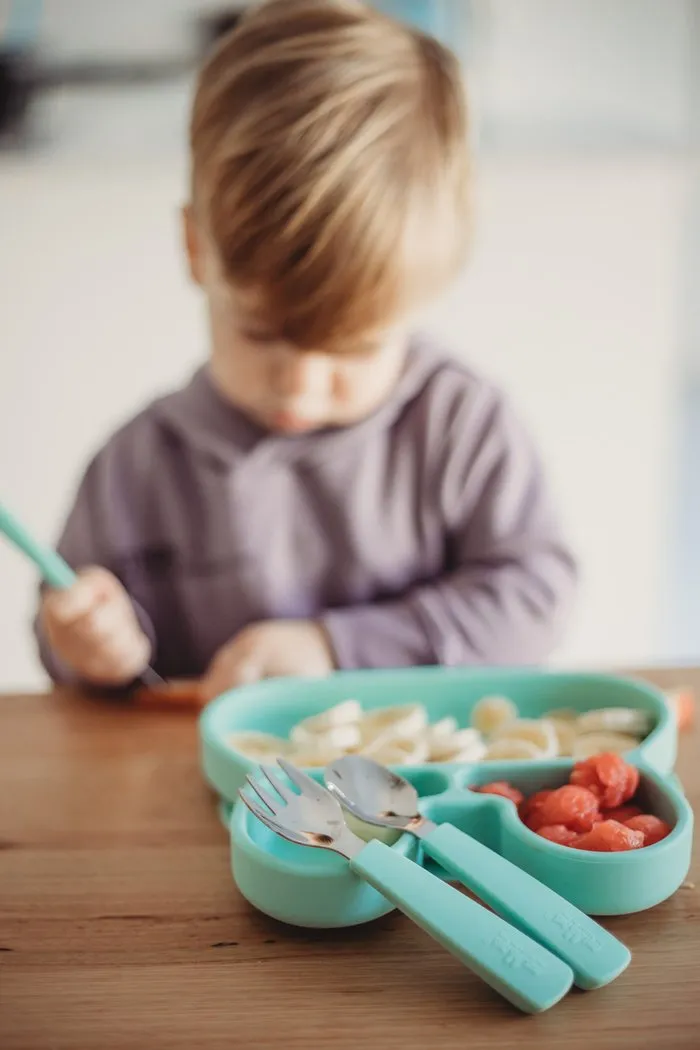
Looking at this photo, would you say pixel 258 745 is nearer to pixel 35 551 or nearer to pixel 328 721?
pixel 328 721

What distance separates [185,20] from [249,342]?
69 centimetres

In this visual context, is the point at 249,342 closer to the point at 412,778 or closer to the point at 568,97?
the point at 412,778

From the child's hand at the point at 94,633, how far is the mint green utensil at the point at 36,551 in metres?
0.02

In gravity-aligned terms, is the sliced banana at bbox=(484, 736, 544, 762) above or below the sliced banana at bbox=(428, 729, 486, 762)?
below

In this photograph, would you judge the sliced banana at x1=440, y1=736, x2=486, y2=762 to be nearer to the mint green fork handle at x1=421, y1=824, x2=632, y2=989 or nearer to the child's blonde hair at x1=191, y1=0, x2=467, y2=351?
the mint green fork handle at x1=421, y1=824, x2=632, y2=989

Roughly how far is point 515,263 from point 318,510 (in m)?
0.71

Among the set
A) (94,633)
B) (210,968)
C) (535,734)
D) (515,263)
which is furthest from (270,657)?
(515,263)

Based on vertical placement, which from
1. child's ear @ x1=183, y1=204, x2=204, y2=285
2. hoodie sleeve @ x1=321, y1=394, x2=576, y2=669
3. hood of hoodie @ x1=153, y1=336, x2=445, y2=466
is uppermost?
child's ear @ x1=183, y1=204, x2=204, y2=285

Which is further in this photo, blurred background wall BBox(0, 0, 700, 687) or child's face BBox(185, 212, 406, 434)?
blurred background wall BBox(0, 0, 700, 687)

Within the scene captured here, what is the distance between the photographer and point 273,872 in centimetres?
45

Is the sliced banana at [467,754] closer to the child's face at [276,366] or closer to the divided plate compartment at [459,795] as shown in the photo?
the divided plate compartment at [459,795]

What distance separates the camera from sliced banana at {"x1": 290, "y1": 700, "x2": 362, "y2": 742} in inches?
24.0

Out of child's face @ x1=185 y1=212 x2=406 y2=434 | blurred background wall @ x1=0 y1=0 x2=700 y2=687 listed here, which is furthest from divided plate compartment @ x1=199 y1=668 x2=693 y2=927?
blurred background wall @ x1=0 y1=0 x2=700 y2=687

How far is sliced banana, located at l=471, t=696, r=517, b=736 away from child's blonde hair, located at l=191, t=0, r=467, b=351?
0.28 m
